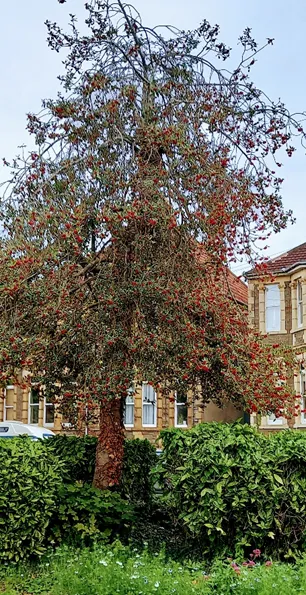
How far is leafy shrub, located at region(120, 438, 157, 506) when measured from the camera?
33.4 feet

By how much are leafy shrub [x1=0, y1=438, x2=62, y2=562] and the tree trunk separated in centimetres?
153

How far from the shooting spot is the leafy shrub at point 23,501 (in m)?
7.30

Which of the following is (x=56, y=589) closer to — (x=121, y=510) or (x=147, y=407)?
(x=121, y=510)

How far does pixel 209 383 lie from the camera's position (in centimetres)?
946

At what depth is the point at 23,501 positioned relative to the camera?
7.45 metres

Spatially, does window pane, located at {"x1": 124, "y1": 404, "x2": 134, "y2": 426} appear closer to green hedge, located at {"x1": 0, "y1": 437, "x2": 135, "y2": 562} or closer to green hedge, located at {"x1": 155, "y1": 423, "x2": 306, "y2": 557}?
green hedge, located at {"x1": 0, "y1": 437, "x2": 135, "y2": 562}

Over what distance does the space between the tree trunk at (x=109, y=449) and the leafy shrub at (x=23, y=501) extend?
1533 mm

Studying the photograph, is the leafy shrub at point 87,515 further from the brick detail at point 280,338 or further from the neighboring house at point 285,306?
the brick detail at point 280,338

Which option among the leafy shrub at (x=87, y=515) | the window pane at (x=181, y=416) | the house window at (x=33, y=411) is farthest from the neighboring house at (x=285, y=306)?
the leafy shrub at (x=87, y=515)

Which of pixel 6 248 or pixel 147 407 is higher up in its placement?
pixel 6 248

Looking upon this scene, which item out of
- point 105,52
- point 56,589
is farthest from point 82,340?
point 105,52

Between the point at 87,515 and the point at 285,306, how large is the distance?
18.5 metres

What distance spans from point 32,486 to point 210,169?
4.19 meters

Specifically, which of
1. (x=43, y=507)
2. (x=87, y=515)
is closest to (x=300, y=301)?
(x=87, y=515)
